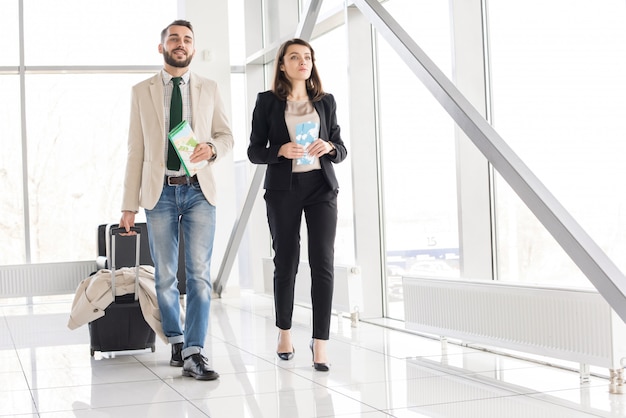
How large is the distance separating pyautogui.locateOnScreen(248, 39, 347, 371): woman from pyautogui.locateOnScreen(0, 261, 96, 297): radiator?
17.1 feet

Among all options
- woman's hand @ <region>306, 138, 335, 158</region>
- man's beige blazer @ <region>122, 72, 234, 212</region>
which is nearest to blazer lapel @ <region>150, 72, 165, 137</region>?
man's beige blazer @ <region>122, 72, 234, 212</region>

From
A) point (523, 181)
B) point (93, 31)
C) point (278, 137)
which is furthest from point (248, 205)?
point (523, 181)

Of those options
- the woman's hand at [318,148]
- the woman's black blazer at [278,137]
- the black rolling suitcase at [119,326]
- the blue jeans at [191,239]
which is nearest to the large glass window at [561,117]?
the woman's black blazer at [278,137]

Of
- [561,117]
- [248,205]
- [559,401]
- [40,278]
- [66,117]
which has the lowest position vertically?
[559,401]

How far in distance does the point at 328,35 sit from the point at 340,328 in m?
2.74

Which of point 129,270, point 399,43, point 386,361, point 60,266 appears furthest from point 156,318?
point 60,266

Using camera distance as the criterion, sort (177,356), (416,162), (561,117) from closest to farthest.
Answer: (177,356)
(561,117)
(416,162)

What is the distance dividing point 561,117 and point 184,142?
1876 millimetres

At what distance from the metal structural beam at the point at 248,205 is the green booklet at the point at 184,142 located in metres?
2.29

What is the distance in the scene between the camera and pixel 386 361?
4.09m

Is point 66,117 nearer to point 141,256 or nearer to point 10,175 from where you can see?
point 10,175

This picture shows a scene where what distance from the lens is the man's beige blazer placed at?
3.74m

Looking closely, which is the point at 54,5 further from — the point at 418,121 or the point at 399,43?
the point at 399,43

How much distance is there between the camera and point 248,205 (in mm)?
7086
